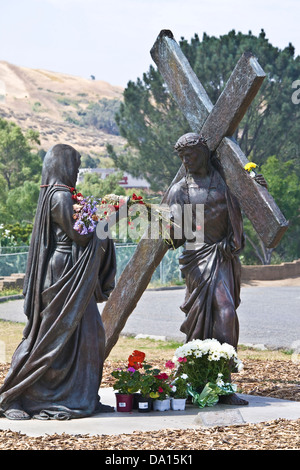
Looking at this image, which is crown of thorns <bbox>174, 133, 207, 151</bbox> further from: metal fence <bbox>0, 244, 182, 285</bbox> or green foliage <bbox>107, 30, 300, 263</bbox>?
green foliage <bbox>107, 30, 300, 263</bbox>

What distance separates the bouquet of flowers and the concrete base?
12 centimetres

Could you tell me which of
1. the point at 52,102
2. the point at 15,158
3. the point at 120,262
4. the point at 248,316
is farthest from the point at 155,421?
the point at 52,102

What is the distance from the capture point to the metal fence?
881 inches

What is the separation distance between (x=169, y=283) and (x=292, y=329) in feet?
35.4

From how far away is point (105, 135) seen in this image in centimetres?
12212

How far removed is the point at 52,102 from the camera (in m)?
138

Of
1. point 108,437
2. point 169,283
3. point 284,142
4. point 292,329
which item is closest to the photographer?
point 108,437

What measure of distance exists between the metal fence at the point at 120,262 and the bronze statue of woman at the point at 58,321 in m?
15.2

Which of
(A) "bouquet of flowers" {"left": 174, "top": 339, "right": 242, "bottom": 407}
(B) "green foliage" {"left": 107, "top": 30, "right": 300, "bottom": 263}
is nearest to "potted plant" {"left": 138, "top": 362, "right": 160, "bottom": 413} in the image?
(A) "bouquet of flowers" {"left": 174, "top": 339, "right": 242, "bottom": 407}

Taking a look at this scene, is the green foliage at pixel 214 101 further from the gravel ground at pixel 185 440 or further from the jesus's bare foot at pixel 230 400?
the gravel ground at pixel 185 440

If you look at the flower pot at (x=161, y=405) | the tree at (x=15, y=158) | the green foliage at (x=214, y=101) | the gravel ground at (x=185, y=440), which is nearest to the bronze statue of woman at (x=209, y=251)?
the flower pot at (x=161, y=405)
